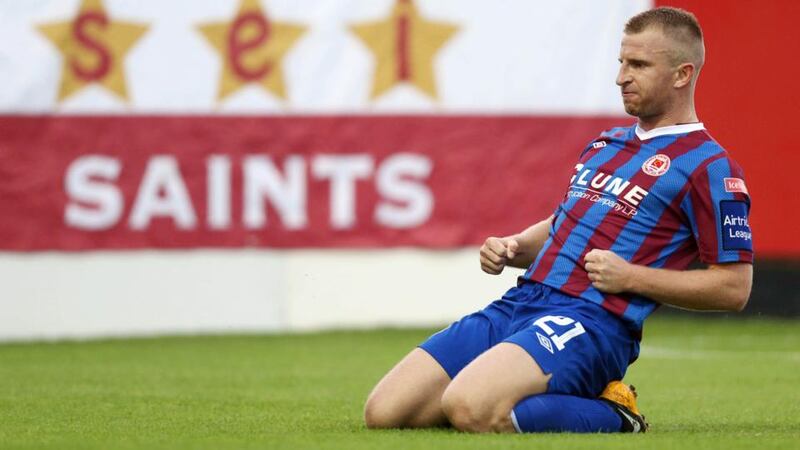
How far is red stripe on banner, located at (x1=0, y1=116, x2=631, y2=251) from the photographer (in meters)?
10.4

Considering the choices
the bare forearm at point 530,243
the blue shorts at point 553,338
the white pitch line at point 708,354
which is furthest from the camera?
the white pitch line at point 708,354

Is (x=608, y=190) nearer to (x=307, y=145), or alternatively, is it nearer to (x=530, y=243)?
(x=530, y=243)

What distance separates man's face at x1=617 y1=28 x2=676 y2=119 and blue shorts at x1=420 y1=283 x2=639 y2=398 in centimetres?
73

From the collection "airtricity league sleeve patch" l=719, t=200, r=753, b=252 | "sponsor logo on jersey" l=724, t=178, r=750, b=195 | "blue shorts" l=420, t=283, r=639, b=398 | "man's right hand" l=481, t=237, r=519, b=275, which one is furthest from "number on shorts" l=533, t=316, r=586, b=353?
"sponsor logo on jersey" l=724, t=178, r=750, b=195

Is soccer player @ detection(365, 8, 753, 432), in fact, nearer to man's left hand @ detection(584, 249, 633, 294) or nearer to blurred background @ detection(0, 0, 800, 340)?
man's left hand @ detection(584, 249, 633, 294)

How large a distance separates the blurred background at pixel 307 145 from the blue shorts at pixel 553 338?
5032 mm

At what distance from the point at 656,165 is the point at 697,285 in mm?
463

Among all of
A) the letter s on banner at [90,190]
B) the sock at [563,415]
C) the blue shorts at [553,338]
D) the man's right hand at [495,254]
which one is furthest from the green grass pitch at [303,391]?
the letter s on banner at [90,190]

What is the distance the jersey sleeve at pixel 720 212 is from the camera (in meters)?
5.18

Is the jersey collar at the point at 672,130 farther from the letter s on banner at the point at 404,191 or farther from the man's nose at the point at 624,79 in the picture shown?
the letter s on banner at the point at 404,191

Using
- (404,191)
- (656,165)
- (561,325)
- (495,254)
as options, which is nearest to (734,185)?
(656,165)

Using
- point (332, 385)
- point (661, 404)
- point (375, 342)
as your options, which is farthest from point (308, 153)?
point (661, 404)

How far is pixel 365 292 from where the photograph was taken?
35.4 feet

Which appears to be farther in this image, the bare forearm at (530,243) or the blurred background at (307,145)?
the blurred background at (307,145)
